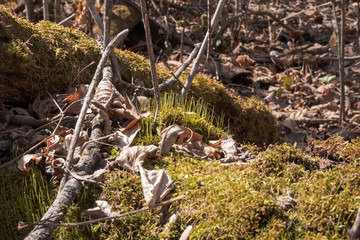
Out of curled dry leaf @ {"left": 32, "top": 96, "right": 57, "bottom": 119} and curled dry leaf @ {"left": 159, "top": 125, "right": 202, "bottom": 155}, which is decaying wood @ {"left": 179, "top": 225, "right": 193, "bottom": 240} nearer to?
curled dry leaf @ {"left": 159, "top": 125, "right": 202, "bottom": 155}

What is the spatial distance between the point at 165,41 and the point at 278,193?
5712 millimetres

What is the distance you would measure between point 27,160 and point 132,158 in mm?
672

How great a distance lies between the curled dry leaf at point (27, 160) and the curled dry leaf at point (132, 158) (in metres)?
0.46

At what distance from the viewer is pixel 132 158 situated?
7.59ft

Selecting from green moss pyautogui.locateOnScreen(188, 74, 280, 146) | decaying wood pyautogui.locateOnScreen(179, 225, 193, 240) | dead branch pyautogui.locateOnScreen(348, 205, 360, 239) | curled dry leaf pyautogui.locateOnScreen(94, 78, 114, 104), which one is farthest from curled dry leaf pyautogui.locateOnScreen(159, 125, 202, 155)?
green moss pyautogui.locateOnScreen(188, 74, 280, 146)

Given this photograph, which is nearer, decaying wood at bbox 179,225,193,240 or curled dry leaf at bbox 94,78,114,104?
decaying wood at bbox 179,225,193,240

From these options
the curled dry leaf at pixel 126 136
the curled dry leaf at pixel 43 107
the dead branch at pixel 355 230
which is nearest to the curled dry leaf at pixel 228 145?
the curled dry leaf at pixel 126 136

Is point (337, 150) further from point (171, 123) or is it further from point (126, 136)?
point (126, 136)

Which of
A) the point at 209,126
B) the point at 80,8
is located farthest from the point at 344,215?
the point at 80,8

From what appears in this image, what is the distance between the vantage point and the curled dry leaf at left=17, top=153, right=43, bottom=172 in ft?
7.54

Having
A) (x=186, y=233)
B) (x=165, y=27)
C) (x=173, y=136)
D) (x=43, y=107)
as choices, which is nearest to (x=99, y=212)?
(x=186, y=233)

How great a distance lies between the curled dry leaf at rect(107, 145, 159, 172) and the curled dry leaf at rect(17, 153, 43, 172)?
461 mm

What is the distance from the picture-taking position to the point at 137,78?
→ 3.79m

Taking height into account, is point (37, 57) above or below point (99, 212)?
above
